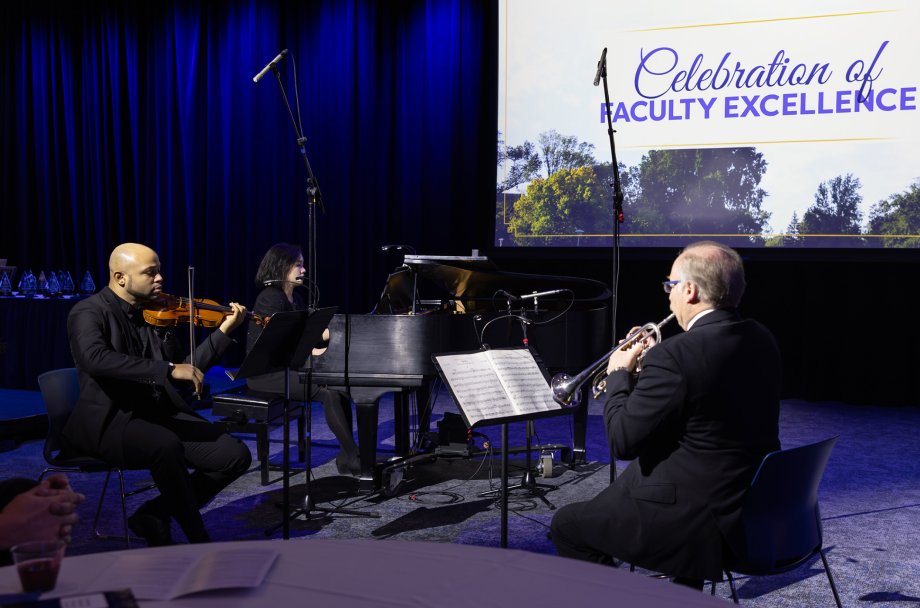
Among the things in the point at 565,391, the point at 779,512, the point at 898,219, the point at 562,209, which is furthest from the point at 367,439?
the point at 898,219

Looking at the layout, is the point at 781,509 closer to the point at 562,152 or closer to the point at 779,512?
the point at 779,512

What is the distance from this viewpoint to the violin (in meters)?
3.85

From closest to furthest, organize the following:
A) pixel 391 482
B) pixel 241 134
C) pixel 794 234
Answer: pixel 391 482, pixel 794 234, pixel 241 134

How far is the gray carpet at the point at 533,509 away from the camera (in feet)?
11.1

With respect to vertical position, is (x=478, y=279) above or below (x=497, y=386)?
above

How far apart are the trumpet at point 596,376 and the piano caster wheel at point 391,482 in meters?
1.63

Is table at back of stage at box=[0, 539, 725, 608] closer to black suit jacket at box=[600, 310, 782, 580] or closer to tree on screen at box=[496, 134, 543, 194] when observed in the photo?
black suit jacket at box=[600, 310, 782, 580]

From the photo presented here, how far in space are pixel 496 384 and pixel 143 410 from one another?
164cm

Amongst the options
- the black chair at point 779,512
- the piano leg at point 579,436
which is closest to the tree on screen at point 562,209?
the piano leg at point 579,436

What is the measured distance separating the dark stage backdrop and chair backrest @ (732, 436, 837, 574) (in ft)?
16.3

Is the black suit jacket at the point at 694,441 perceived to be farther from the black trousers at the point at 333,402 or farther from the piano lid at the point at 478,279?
the black trousers at the point at 333,402

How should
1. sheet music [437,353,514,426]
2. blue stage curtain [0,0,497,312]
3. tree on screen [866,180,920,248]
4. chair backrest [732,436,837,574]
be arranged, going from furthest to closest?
blue stage curtain [0,0,497,312] → tree on screen [866,180,920,248] → sheet music [437,353,514,426] → chair backrest [732,436,837,574]

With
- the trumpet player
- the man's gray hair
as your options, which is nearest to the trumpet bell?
the trumpet player

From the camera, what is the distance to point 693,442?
2400mm
